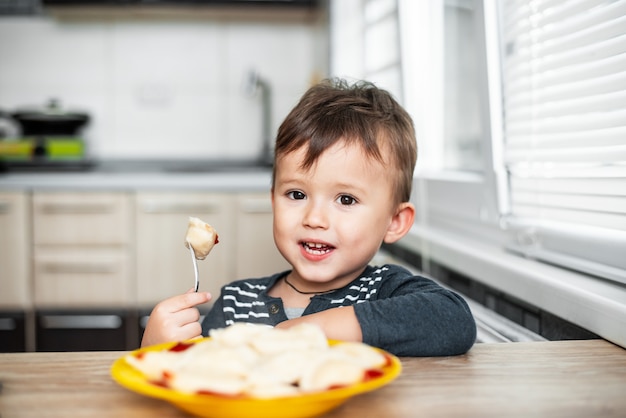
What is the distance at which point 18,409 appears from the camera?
2.15 feet

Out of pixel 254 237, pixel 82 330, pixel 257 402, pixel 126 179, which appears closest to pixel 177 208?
pixel 126 179

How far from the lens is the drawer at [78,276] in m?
3.01

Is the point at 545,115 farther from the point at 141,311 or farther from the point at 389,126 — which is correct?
the point at 141,311

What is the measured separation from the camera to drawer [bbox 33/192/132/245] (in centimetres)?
299

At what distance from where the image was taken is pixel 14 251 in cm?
298

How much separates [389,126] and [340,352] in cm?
59

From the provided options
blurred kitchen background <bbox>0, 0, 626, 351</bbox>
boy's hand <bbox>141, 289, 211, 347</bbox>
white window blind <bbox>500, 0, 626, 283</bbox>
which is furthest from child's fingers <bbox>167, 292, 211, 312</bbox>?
white window blind <bbox>500, 0, 626, 283</bbox>

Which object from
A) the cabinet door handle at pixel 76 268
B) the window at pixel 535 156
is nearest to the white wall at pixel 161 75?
the cabinet door handle at pixel 76 268

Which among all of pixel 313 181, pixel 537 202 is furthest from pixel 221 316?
pixel 537 202

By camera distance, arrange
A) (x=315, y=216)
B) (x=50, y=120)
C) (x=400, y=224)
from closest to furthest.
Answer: (x=315, y=216) → (x=400, y=224) → (x=50, y=120)

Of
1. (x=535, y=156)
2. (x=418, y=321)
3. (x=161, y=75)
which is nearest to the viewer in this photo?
(x=418, y=321)

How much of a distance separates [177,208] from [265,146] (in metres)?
0.70

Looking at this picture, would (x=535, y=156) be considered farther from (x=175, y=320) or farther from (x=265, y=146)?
(x=265, y=146)

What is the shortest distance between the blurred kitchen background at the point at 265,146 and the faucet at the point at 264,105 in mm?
12
